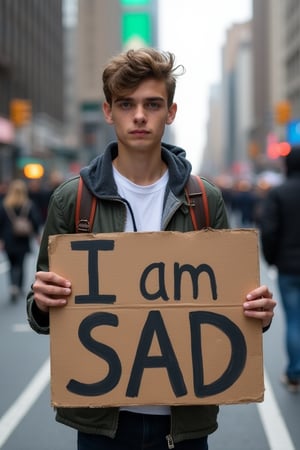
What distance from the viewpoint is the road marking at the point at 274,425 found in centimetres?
538

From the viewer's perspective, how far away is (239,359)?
2.75 m

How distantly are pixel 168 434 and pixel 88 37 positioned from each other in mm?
145760

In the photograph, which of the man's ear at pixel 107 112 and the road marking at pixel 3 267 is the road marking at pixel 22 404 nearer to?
the man's ear at pixel 107 112

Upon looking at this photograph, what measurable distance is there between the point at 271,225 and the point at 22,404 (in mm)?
2433

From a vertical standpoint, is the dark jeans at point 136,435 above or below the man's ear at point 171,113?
below

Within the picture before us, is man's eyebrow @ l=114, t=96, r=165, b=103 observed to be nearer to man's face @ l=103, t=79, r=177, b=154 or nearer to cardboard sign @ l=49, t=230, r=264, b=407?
man's face @ l=103, t=79, r=177, b=154

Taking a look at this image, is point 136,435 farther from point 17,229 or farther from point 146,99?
point 17,229

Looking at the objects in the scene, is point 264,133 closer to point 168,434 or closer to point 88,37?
point 88,37

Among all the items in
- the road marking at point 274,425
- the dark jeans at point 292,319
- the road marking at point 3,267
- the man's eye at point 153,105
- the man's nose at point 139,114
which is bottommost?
the road marking at point 3,267

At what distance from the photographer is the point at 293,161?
6730 millimetres

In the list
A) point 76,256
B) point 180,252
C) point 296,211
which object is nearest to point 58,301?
point 76,256

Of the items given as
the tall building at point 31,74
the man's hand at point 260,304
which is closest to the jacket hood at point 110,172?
the man's hand at point 260,304

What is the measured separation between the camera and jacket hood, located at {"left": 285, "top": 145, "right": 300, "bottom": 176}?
21.9 ft

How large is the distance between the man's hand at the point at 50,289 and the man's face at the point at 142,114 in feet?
1.73
